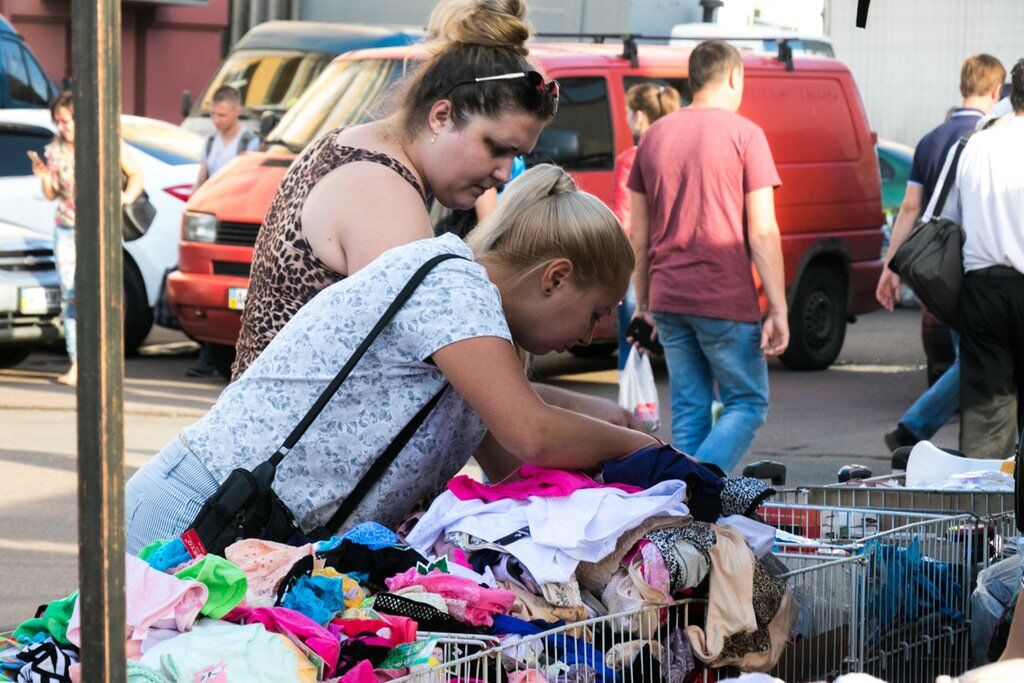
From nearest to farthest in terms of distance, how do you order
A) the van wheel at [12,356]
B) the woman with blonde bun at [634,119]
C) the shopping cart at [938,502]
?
the shopping cart at [938,502], the woman with blonde bun at [634,119], the van wheel at [12,356]

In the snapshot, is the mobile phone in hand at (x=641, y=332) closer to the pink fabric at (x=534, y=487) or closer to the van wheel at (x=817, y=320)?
the van wheel at (x=817, y=320)

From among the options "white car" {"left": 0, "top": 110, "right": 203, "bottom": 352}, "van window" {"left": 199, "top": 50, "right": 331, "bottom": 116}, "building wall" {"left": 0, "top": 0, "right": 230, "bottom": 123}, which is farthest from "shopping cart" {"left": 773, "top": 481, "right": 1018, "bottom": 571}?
"building wall" {"left": 0, "top": 0, "right": 230, "bottom": 123}

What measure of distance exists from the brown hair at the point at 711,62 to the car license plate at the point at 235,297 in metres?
4.53

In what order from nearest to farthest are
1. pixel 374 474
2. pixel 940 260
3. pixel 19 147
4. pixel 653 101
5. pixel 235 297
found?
pixel 374 474 → pixel 940 260 → pixel 653 101 → pixel 235 297 → pixel 19 147

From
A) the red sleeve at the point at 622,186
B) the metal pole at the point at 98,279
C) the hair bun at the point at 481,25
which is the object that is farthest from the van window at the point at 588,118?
the metal pole at the point at 98,279

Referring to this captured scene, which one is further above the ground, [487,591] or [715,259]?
[487,591]

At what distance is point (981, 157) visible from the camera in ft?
22.9

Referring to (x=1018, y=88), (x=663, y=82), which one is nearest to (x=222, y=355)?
(x=663, y=82)

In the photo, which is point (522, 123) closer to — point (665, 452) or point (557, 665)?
point (665, 452)

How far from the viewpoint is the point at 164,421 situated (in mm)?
10164

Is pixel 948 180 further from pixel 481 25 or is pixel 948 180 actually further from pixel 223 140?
pixel 223 140

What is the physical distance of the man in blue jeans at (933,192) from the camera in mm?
8508

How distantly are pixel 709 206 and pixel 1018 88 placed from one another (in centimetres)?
139

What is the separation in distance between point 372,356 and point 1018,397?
4.88 m
